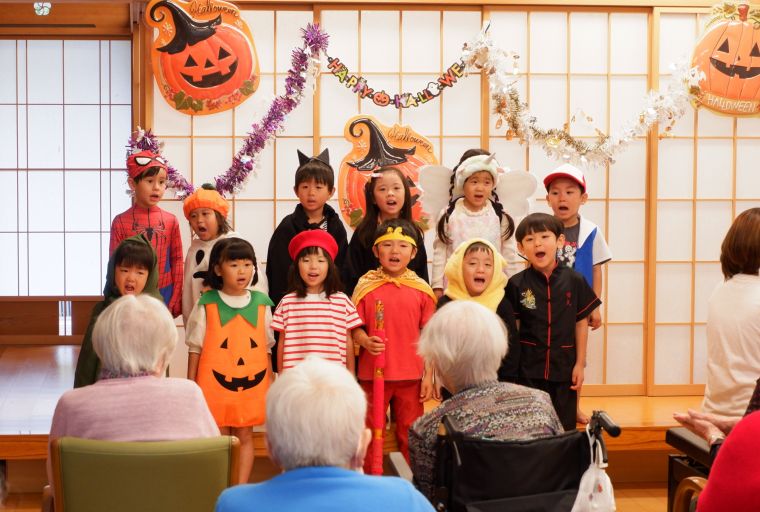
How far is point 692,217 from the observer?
5.03 meters

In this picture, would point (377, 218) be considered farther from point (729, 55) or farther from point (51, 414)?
point (729, 55)

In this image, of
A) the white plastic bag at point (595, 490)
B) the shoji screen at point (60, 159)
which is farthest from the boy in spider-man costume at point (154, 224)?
the shoji screen at point (60, 159)

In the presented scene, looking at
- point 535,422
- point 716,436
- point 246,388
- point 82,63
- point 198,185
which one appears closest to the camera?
point 535,422

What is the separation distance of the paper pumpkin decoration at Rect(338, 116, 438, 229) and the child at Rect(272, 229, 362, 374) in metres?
1.39

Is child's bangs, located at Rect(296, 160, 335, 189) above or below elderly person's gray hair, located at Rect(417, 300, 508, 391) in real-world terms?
above

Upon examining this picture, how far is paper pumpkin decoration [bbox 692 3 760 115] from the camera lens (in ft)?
16.0

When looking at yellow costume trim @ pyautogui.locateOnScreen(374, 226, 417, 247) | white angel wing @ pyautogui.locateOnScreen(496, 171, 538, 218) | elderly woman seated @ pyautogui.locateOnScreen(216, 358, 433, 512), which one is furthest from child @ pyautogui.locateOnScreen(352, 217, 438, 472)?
elderly woman seated @ pyautogui.locateOnScreen(216, 358, 433, 512)

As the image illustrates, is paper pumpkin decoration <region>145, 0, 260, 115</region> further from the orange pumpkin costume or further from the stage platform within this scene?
the stage platform

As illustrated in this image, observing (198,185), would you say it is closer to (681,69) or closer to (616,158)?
(616,158)

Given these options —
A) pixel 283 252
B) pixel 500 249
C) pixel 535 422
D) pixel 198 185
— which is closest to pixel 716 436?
pixel 535 422

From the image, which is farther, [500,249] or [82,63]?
[82,63]

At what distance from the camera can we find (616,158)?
4.98 meters

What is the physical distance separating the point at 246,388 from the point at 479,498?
1609 millimetres

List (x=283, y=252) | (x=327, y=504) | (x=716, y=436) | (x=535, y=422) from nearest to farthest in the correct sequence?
(x=327, y=504) → (x=535, y=422) → (x=716, y=436) → (x=283, y=252)
